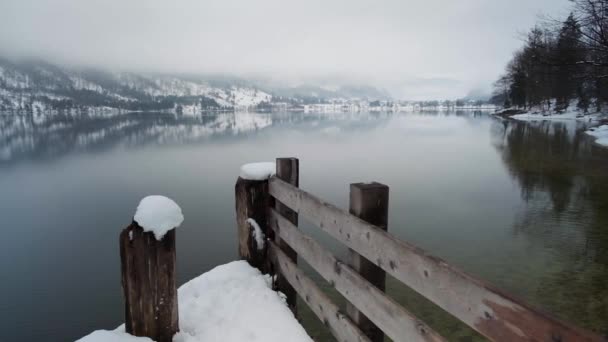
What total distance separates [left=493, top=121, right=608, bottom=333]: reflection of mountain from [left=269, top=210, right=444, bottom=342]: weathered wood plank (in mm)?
4218

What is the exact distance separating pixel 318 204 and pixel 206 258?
6391mm

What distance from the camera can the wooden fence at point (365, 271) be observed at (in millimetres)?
1750

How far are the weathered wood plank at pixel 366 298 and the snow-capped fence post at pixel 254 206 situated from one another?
80cm

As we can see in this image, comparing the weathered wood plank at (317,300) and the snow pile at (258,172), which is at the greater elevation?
the snow pile at (258,172)

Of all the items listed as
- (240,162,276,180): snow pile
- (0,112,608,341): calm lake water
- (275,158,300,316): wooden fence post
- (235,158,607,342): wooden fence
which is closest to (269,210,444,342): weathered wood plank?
(235,158,607,342): wooden fence

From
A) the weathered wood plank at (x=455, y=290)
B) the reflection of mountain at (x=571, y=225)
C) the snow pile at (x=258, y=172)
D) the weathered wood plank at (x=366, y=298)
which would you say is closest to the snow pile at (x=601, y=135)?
the reflection of mountain at (x=571, y=225)

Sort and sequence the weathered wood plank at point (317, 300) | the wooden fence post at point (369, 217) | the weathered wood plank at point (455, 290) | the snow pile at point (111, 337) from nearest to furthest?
the weathered wood plank at point (455, 290) < the wooden fence post at point (369, 217) < the weathered wood plank at point (317, 300) < the snow pile at point (111, 337)

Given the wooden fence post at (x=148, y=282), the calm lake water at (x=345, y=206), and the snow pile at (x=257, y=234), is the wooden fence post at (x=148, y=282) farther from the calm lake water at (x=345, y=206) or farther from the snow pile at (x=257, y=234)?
the calm lake water at (x=345, y=206)

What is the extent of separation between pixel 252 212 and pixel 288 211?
56 centimetres

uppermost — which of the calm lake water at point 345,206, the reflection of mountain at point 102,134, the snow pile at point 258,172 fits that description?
the snow pile at point 258,172

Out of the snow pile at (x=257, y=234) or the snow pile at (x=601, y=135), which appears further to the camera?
the snow pile at (x=601, y=135)

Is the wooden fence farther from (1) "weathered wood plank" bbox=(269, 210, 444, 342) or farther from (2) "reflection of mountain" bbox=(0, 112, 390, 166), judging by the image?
(2) "reflection of mountain" bbox=(0, 112, 390, 166)

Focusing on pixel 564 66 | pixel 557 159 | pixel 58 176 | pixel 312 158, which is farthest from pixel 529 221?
pixel 58 176

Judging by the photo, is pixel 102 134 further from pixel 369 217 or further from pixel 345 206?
pixel 369 217
